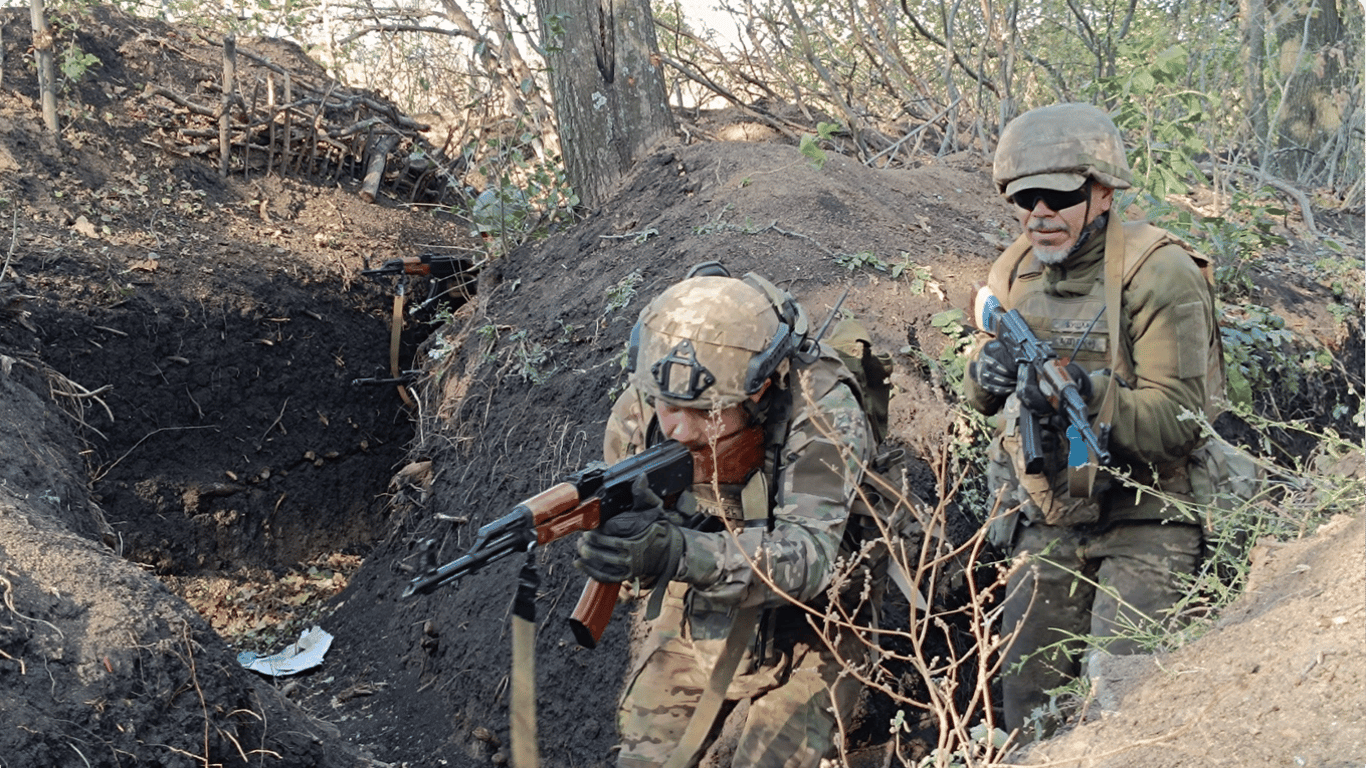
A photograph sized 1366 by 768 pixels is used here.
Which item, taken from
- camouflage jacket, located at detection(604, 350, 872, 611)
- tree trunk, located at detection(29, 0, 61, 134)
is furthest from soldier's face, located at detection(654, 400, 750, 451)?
tree trunk, located at detection(29, 0, 61, 134)

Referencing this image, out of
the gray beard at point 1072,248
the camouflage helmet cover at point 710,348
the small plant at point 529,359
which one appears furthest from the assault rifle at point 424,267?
the gray beard at point 1072,248

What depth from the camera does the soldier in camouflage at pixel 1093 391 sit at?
321cm

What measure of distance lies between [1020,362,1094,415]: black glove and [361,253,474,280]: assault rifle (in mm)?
5075

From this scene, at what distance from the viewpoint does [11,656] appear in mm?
3344

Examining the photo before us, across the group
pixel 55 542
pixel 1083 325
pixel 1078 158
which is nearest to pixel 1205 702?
pixel 1083 325

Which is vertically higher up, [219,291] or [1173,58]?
[1173,58]

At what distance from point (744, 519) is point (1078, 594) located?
1.10m

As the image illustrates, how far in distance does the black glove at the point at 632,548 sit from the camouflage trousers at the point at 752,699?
43cm

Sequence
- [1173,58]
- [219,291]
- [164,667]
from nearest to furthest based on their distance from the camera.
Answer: [164,667] < [1173,58] < [219,291]

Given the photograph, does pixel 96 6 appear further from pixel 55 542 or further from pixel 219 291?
pixel 55 542

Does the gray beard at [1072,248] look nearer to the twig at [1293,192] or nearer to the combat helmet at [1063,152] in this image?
the combat helmet at [1063,152]

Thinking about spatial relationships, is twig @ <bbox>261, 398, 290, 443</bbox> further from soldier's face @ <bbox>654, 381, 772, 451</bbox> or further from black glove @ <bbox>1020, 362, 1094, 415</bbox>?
black glove @ <bbox>1020, 362, 1094, 415</bbox>

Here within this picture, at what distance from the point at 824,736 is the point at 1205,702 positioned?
46.8 inches

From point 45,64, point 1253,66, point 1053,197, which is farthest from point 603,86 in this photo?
point 1253,66
